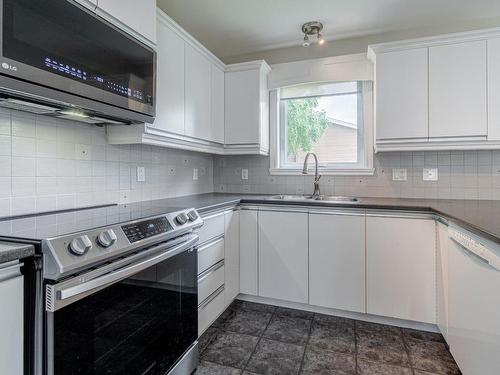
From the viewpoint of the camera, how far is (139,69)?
5.26 ft

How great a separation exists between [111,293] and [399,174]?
2401mm

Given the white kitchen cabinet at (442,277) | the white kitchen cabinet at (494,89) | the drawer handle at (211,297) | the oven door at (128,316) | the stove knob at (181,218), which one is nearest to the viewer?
the oven door at (128,316)

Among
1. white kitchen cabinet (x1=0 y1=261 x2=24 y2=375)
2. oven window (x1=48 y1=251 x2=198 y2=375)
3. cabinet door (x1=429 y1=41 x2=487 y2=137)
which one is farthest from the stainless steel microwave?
cabinet door (x1=429 y1=41 x2=487 y2=137)

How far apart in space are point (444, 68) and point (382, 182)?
98cm

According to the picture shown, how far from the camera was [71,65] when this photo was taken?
4.03ft

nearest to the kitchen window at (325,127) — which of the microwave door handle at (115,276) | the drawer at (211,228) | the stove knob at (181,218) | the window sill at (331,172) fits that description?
the window sill at (331,172)

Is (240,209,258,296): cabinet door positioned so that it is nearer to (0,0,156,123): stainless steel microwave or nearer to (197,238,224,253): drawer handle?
(197,238,224,253): drawer handle

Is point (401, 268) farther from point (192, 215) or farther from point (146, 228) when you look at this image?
point (146, 228)

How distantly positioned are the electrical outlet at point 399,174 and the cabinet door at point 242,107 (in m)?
1.24

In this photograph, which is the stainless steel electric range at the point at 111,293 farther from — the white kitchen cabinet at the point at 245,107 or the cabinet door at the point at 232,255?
the white kitchen cabinet at the point at 245,107

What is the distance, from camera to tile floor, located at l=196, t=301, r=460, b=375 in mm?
1657

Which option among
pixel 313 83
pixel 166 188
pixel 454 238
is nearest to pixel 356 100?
pixel 313 83

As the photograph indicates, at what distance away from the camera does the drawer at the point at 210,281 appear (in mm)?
1848

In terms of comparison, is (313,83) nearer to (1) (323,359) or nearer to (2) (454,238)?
(2) (454,238)
